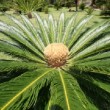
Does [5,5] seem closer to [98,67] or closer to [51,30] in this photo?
[51,30]

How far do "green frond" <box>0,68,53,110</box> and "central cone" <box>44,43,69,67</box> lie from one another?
87 cm

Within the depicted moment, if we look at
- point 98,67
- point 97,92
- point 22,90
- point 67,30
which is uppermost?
point 67,30

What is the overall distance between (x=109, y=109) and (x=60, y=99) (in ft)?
7.63

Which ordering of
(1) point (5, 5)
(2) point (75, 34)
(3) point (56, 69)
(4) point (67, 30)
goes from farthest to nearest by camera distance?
(1) point (5, 5) < (4) point (67, 30) < (2) point (75, 34) < (3) point (56, 69)

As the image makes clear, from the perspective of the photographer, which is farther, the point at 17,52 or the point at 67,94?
the point at 17,52

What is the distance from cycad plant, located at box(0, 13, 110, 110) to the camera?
513 centimetres

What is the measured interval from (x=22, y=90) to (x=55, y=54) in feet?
6.54

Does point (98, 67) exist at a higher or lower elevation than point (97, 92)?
higher

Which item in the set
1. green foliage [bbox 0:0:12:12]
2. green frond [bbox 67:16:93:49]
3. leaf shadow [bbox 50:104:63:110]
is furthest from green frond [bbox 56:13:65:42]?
green foliage [bbox 0:0:12:12]

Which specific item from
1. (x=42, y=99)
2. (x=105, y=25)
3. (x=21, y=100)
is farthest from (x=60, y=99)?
(x=105, y=25)

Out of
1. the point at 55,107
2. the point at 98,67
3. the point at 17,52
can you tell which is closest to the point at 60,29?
the point at 17,52

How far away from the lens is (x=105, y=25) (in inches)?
319

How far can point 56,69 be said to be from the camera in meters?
6.90

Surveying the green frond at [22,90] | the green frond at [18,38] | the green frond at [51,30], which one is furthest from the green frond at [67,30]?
the green frond at [22,90]
